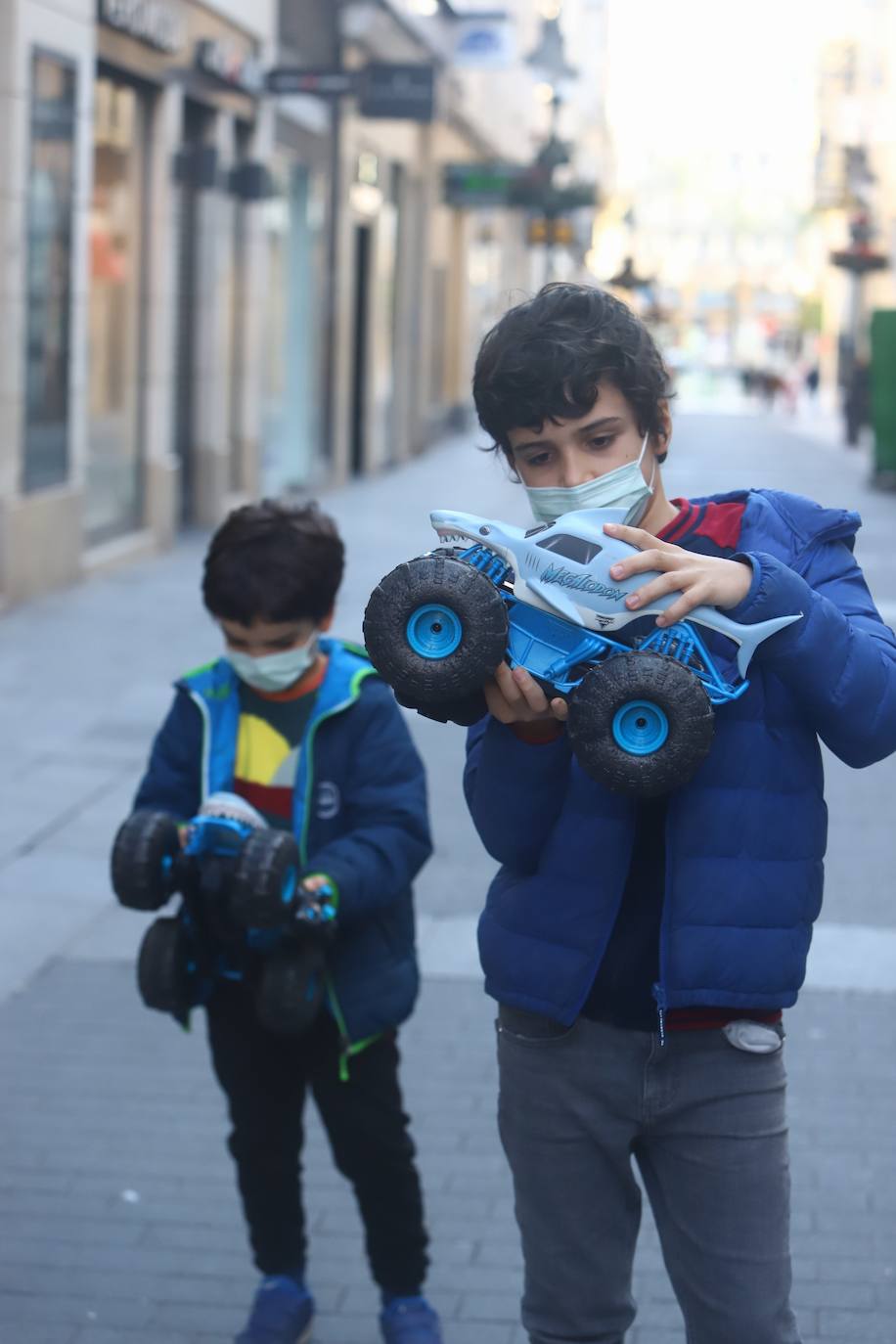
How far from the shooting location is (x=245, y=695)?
3.51 m

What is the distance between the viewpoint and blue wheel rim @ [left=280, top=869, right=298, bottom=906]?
10.4ft

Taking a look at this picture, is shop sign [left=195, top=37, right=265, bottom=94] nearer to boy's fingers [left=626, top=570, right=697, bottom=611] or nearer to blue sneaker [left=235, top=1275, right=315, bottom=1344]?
blue sneaker [left=235, top=1275, right=315, bottom=1344]

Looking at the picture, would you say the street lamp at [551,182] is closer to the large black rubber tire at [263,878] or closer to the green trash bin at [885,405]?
the green trash bin at [885,405]

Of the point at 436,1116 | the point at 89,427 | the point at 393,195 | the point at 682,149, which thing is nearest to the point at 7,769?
the point at 436,1116

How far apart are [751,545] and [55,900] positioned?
4.38 m

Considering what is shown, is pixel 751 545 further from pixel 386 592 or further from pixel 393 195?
pixel 393 195

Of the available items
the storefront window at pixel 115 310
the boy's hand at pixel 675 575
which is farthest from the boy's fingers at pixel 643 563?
the storefront window at pixel 115 310

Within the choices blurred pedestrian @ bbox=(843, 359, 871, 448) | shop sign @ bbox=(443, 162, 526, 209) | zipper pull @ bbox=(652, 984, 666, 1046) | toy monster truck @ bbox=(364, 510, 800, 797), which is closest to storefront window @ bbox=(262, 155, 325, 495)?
shop sign @ bbox=(443, 162, 526, 209)

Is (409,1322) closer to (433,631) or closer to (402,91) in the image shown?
(433,631)

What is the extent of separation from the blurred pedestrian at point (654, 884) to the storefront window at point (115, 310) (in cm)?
1284

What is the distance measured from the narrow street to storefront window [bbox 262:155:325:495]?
12902 mm

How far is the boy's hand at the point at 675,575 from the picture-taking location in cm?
222

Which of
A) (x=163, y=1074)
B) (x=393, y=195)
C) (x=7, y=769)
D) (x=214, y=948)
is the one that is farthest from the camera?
(x=393, y=195)

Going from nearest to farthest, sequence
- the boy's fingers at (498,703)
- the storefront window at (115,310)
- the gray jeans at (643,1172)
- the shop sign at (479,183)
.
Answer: the boy's fingers at (498,703), the gray jeans at (643,1172), the storefront window at (115,310), the shop sign at (479,183)
